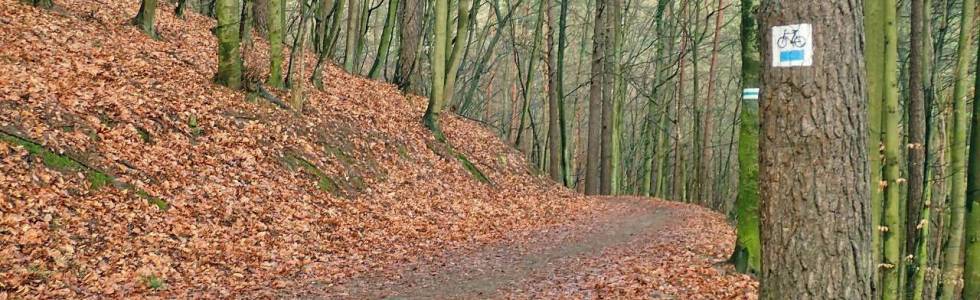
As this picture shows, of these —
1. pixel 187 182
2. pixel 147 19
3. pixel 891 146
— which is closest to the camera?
pixel 891 146

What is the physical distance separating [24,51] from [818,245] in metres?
11.7

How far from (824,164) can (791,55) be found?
564 mm

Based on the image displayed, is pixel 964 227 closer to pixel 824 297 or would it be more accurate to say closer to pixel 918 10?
pixel 918 10

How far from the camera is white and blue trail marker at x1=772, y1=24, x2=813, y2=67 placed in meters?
3.42

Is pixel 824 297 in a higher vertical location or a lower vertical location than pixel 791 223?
lower

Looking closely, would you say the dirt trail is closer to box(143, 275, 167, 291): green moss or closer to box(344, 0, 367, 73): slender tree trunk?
box(143, 275, 167, 291): green moss

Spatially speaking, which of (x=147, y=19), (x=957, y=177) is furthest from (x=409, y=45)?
(x=957, y=177)

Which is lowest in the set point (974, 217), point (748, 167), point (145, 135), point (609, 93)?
point (974, 217)

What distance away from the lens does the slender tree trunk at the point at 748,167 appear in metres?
8.02

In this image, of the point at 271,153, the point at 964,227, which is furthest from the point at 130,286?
the point at 964,227

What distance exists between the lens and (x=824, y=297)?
3389 mm

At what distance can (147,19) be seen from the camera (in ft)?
48.5

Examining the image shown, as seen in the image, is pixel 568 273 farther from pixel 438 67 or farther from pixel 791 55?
pixel 438 67

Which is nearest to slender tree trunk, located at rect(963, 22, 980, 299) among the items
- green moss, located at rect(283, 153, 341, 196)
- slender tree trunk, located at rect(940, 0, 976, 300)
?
slender tree trunk, located at rect(940, 0, 976, 300)
